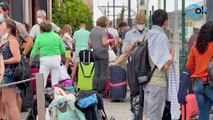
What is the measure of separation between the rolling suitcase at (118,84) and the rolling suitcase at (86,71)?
35.4 inches

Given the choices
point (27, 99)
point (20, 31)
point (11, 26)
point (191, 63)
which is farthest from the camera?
point (27, 99)

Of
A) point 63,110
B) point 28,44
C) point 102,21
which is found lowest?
point 63,110

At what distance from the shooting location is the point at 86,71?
13.3m

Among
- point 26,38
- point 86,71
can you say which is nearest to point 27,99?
point 26,38

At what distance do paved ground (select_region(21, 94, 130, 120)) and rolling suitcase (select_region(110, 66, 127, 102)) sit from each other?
0.16m

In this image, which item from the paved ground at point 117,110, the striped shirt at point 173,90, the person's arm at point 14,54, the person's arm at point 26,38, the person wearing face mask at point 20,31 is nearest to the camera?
the striped shirt at point 173,90

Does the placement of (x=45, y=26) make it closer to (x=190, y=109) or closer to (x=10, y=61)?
(x=10, y=61)

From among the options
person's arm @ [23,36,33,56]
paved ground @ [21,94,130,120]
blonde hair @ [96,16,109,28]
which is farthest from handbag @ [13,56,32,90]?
blonde hair @ [96,16,109,28]

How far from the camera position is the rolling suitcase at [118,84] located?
12.3 m

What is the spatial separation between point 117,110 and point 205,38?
4.34m

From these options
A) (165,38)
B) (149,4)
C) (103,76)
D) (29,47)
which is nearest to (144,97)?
(165,38)

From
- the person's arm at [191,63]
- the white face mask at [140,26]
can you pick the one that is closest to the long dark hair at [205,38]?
the person's arm at [191,63]

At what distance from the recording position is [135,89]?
762cm

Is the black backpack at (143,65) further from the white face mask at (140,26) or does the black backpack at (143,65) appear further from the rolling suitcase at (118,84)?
the rolling suitcase at (118,84)
